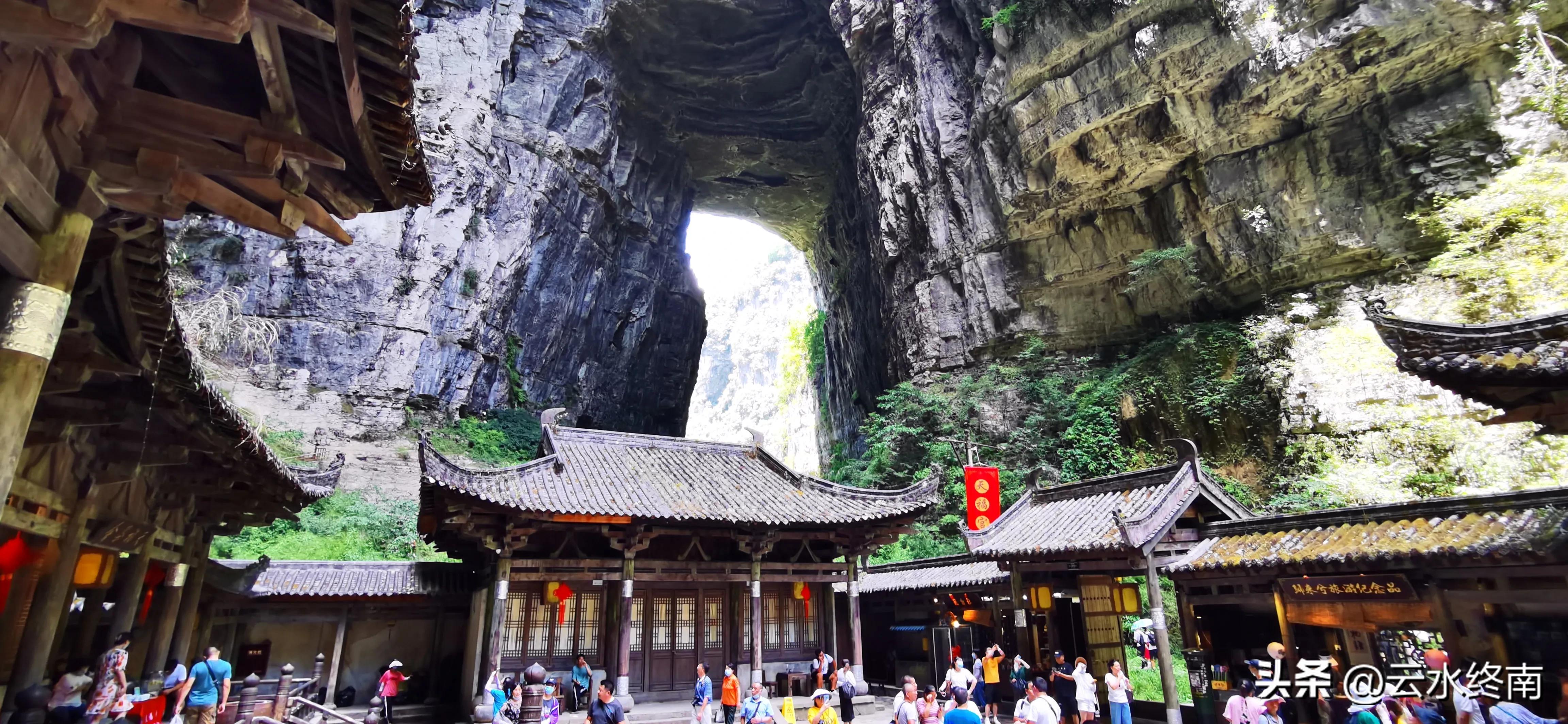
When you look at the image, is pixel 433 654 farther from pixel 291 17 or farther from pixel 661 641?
pixel 291 17

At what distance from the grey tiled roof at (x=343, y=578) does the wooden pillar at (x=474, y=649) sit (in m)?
0.84

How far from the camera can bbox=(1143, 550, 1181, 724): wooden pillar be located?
1038 cm

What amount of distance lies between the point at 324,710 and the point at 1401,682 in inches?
540

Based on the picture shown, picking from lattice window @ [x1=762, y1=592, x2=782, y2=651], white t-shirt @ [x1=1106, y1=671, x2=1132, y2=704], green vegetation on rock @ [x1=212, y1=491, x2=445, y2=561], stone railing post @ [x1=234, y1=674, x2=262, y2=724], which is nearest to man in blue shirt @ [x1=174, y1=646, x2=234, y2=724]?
stone railing post @ [x1=234, y1=674, x2=262, y2=724]

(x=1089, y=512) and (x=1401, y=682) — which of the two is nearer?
(x=1401, y=682)

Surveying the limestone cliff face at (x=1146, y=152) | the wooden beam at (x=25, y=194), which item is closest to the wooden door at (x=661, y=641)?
the wooden beam at (x=25, y=194)

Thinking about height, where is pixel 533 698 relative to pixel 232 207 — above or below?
below

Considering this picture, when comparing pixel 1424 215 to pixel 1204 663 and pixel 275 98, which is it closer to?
pixel 1204 663

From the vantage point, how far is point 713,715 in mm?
12148

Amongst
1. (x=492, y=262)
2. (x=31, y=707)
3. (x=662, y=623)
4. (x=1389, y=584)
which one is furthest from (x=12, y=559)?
(x=492, y=262)

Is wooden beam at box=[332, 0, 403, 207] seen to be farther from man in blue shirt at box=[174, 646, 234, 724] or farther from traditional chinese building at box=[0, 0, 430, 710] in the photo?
man in blue shirt at box=[174, 646, 234, 724]

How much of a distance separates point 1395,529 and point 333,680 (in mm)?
18285

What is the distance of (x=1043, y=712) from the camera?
27.2ft

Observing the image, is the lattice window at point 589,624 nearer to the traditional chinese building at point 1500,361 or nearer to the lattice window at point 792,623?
the lattice window at point 792,623
